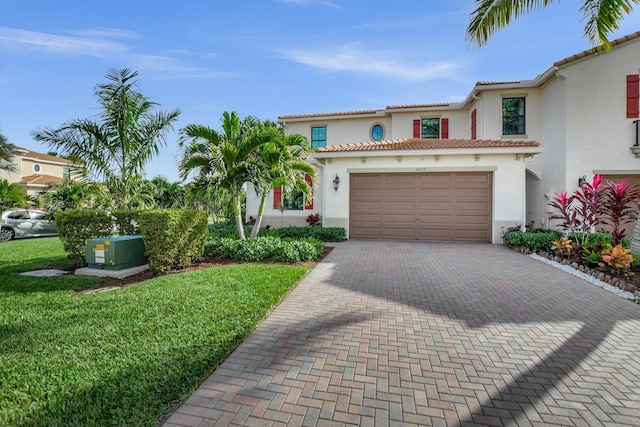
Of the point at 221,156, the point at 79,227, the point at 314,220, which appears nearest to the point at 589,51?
the point at 314,220

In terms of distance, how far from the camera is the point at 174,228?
720 cm

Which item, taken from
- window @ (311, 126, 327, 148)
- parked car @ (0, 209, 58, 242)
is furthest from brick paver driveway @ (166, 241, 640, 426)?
parked car @ (0, 209, 58, 242)

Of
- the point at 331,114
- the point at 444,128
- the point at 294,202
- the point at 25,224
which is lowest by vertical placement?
the point at 25,224

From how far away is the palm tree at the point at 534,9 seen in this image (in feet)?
24.0

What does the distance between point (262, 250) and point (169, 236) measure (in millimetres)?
2451

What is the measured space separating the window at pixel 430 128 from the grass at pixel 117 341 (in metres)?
13.9

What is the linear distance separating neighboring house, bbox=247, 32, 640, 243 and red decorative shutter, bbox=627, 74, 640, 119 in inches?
1.3

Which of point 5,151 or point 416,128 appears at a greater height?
point 416,128

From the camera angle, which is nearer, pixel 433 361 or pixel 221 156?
pixel 433 361

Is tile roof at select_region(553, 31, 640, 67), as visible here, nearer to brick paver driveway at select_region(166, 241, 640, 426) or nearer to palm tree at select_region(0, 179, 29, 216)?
brick paver driveway at select_region(166, 241, 640, 426)

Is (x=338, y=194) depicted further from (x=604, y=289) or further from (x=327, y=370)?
(x=327, y=370)

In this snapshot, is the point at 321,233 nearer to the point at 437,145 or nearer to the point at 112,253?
the point at 437,145

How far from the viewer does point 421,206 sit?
12.7m

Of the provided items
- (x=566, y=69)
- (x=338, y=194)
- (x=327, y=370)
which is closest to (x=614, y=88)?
(x=566, y=69)
